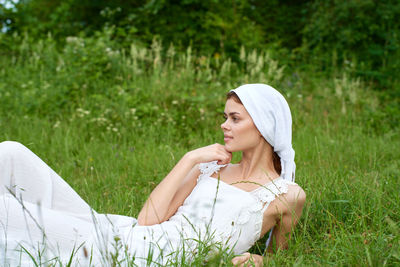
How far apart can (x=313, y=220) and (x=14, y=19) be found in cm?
882

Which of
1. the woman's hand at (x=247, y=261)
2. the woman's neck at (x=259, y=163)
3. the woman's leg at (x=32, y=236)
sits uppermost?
the woman's neck at (x=259, y=163)

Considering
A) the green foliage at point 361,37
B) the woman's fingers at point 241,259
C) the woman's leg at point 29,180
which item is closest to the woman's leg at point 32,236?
the woman's leg at point 29,180

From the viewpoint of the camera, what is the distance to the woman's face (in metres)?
2.76

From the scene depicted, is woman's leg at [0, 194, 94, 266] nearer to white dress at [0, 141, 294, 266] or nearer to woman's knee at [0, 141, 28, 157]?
white dress at [0, 141, 294, 266]

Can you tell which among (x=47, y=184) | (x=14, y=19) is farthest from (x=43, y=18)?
(x=47, y=184)

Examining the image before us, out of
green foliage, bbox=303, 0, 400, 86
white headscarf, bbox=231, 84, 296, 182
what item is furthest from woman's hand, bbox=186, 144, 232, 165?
green foliage, bbox=303, 0, 400, 86

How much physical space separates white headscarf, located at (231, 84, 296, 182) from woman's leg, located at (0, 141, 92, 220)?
46.6 inches

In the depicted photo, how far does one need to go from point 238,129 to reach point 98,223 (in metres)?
1.00

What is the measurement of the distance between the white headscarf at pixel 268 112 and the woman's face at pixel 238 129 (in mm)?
49

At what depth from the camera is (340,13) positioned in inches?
344

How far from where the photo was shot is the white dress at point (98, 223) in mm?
2311

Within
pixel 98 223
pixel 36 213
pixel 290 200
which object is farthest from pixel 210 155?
pixel 36 213

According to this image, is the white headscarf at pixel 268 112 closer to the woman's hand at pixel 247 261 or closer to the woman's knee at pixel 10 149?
the woman's hand at pixel 247 261

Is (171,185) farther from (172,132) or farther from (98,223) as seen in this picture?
(172,132)
